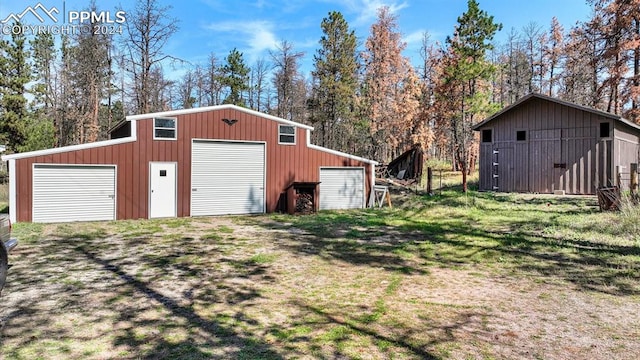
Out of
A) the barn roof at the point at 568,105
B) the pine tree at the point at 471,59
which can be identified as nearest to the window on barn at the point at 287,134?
the barn roof at the point at 568,105

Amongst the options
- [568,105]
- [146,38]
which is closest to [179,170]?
[146,38]

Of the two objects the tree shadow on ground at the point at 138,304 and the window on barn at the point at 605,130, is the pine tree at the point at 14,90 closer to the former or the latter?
the tree shadow on ground at the point at 138,304

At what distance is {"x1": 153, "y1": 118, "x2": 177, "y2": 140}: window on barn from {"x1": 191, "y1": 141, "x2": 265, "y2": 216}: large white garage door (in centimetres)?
77

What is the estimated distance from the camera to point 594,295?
4258 millimetres

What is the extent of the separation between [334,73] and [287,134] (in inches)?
543

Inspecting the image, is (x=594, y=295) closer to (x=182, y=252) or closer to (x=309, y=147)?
(x=182, y=252)

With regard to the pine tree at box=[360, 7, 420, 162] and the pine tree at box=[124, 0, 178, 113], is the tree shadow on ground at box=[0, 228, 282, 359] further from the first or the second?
the pine tree at box=[360, 7, 420, 162]

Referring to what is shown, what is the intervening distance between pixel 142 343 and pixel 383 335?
6.81 ft

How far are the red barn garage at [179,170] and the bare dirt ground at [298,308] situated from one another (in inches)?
175

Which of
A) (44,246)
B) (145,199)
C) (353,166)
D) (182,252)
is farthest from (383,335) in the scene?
(353,166)

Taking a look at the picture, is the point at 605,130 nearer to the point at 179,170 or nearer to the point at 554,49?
the point at 179,170

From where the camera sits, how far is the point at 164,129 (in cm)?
1195

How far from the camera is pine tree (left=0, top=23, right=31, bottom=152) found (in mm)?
20750

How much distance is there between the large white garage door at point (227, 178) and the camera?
12492 mm
